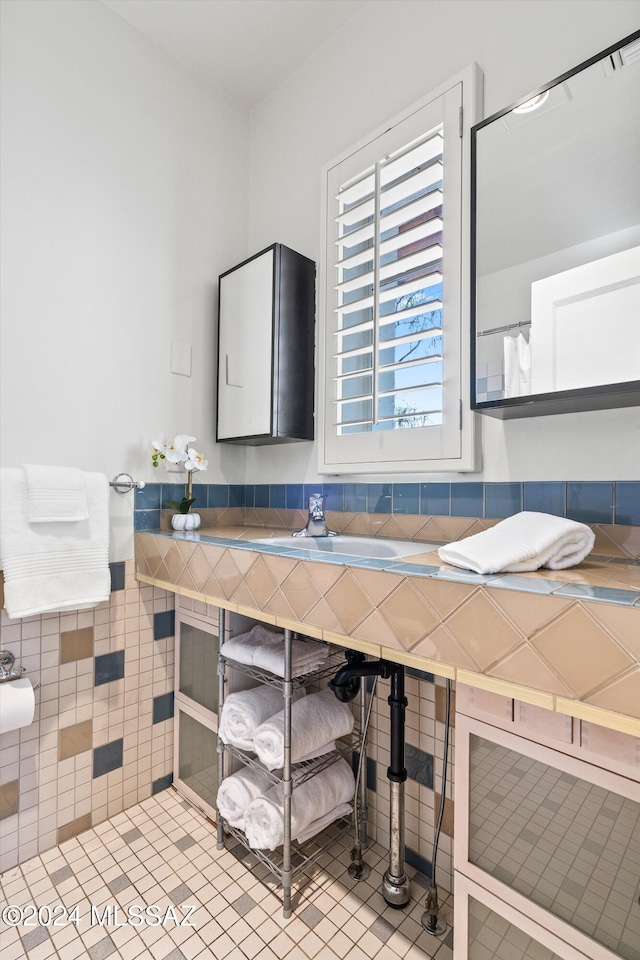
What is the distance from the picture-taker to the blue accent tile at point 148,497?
167cm

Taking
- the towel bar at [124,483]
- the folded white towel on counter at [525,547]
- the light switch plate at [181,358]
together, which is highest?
the light switch plate at [181,358]

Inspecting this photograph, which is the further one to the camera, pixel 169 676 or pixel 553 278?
pixel 169 676

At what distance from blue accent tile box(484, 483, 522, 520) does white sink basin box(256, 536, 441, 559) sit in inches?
7.0

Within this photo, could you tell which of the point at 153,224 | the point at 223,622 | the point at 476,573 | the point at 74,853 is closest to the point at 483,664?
the point at 476,573

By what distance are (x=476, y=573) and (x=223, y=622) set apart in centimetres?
92

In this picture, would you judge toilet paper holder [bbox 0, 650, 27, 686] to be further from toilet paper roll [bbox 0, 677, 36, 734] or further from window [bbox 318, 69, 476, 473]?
window [bbox 318, 69, 476, 473]

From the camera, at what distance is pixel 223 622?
146 centimetres

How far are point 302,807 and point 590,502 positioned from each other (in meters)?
1.08

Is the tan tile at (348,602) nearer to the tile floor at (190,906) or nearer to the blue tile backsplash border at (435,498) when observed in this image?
the blue tile backsplash border at (435,498)

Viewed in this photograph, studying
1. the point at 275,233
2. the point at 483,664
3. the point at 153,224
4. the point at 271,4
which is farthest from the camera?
the point at 275,233

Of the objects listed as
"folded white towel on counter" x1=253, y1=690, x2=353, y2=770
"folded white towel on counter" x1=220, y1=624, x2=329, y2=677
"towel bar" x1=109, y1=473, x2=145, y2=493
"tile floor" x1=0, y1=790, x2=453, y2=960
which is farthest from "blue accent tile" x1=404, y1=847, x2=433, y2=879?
"towel bar" x1=109, y1=473, x2=145, y2=493

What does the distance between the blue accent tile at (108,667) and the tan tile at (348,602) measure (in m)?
1.05

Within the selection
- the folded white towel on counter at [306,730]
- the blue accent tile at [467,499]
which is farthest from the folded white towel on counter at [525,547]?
the folded white towel on counter at [306,730]

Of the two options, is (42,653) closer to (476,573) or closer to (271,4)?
(476,573)
